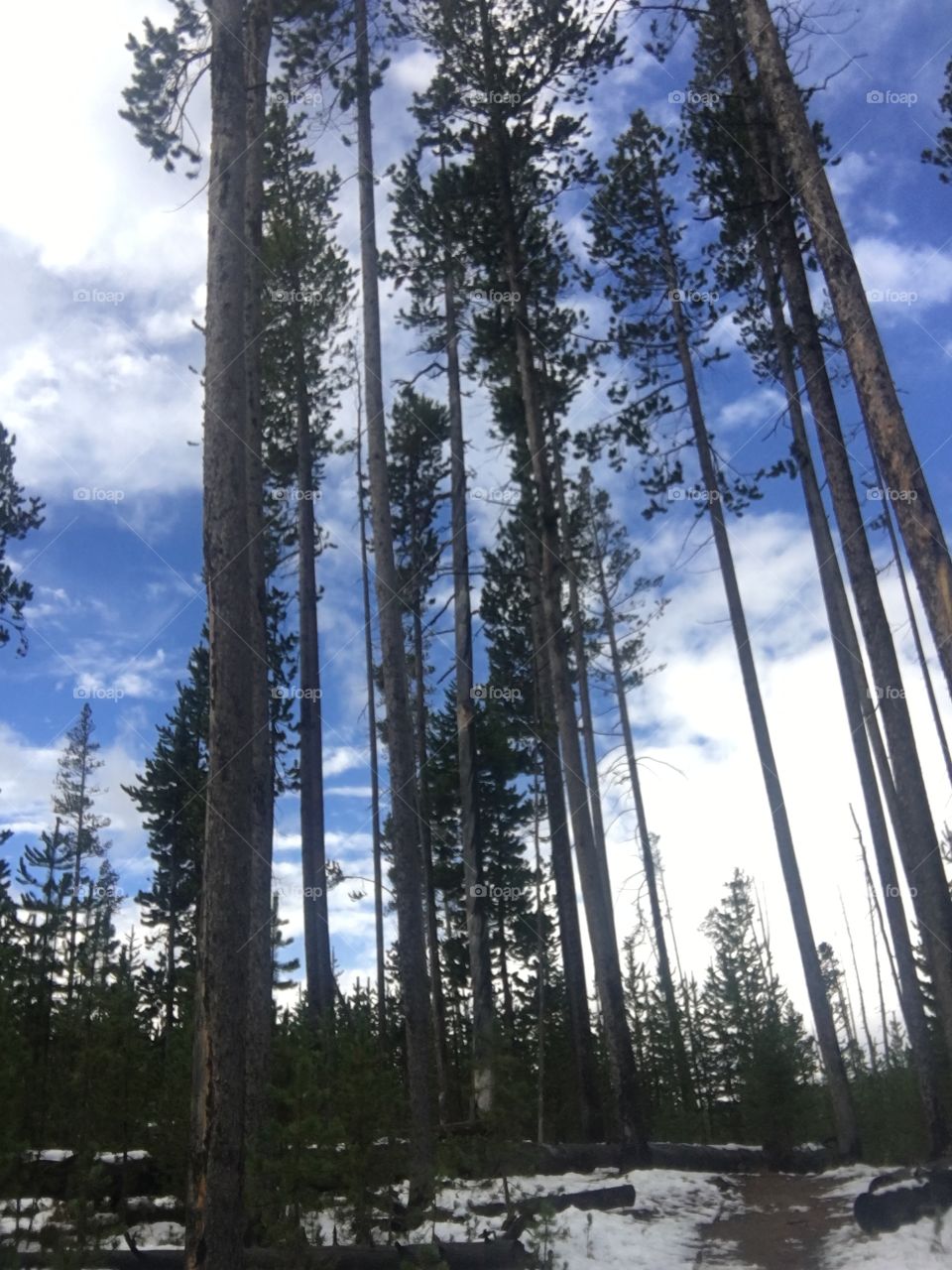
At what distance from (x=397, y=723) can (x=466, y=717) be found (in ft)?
16.1

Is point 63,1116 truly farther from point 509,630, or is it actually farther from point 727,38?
point 727,38

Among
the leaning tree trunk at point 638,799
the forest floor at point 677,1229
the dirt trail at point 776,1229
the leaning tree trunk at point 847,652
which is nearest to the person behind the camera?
the forest floor at point 677,1229

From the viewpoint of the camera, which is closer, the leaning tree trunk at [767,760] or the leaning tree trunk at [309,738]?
the leaning tree trunk at [767,760]

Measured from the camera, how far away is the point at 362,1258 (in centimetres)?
680

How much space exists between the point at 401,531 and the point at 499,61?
9.76m

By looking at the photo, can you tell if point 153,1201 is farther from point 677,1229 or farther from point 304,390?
point 304,390

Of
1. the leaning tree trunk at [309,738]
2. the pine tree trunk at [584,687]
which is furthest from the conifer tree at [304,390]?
the pine tree trunk at [584,687]

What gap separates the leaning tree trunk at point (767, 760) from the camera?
13875 millimetres

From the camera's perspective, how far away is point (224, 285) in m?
7.57

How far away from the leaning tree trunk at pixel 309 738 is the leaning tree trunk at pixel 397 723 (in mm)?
3808

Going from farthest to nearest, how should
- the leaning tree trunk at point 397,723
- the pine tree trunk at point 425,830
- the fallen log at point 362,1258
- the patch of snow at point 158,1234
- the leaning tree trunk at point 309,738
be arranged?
the pine tree trunk at point 425,830
the leaning tree trunk at point 309,738
the leaning tree trunk at point 397,723
the patch of snow at point 158,1234
the fallen log at point 362,1258

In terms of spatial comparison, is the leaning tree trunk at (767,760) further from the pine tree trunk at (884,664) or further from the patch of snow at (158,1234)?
the patch of snow at (158,1234)

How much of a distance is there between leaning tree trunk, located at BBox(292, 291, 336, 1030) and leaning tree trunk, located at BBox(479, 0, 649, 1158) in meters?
4.05

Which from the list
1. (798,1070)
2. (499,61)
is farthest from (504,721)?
(499,61)
